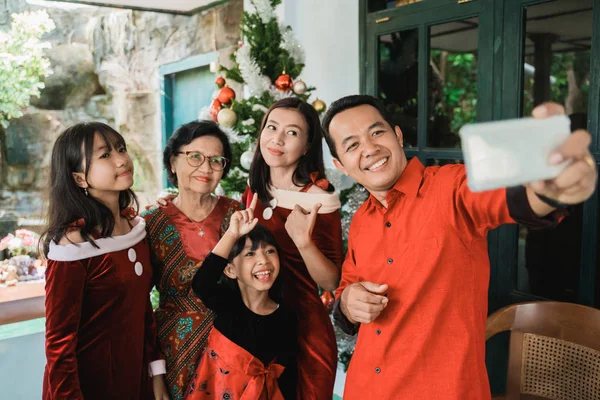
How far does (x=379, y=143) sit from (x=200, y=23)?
3.44m

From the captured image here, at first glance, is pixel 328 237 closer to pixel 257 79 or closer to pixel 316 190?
pixel 316 190

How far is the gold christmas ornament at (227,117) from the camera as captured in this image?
2.49m

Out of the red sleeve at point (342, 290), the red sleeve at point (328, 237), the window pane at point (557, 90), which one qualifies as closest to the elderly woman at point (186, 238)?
the red sleeve at point (328, 237)

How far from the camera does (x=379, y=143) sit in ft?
4.05

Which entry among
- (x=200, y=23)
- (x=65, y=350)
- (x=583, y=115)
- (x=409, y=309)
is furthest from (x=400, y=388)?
(x=200, y=23)

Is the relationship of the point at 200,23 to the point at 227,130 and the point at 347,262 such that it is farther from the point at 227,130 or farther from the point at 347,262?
the point at 347,262

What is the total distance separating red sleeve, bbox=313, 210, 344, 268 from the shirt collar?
1.87 ft

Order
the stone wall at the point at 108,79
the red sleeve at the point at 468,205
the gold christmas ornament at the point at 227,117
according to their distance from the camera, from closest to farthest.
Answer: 1. the red sleeve at the point at 468,205
2. the gold christmas ornament at the point at 227,117
3. the stone wall at the point at 108,79

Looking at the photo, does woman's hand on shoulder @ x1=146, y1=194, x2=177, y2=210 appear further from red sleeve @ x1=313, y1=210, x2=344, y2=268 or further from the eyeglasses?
red sleeve @ x1=313, y1=210, x2=344, y2=268

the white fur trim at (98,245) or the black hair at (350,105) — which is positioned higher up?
the black hair at (350,105)

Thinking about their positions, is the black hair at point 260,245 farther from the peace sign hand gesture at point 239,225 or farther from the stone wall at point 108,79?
the stone wall at point 108,79

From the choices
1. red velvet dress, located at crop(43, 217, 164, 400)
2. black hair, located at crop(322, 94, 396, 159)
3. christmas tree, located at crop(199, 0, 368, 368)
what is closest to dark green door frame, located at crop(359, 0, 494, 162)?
christmas tree, located at crop(199, 0, 368, 368)

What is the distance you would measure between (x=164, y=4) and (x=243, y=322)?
3.33 m

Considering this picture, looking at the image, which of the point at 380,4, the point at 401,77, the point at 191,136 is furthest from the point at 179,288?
the point at 380,4
